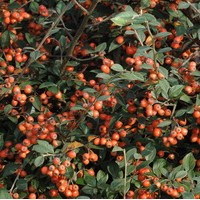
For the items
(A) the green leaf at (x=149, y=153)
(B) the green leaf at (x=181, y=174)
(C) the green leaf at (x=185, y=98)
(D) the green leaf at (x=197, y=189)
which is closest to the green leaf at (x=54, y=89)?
(A) the green leaf at (x=149, y=153)

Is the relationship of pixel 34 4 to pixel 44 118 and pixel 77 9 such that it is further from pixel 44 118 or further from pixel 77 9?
pixel 44 118

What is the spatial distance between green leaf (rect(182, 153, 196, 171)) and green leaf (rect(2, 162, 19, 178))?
922 millimetres

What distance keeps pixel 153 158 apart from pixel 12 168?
779 mm

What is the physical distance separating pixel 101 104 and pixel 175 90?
0.40 m

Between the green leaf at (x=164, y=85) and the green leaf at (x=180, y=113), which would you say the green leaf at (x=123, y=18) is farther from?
the green leaf at (x=180, y=113)

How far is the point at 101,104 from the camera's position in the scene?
2941 millimetres

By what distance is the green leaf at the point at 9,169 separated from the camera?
300 cm

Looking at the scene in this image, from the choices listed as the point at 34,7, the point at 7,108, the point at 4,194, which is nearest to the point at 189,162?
the point at 4,194

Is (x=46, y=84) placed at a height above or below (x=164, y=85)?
below

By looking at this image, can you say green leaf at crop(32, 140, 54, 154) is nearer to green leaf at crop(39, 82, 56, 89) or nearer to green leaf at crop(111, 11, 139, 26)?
green leaf at crop(39, 82, 56, 89)

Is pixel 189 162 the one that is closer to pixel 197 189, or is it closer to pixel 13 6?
pixel 197 189

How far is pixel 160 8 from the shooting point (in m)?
3.48

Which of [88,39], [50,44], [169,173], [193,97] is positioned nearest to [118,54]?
[88,39]

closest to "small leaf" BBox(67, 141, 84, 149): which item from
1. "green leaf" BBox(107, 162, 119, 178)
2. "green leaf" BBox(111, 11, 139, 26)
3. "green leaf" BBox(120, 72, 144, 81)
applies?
"green leaf" BBox(107, 162, 119, 178)
